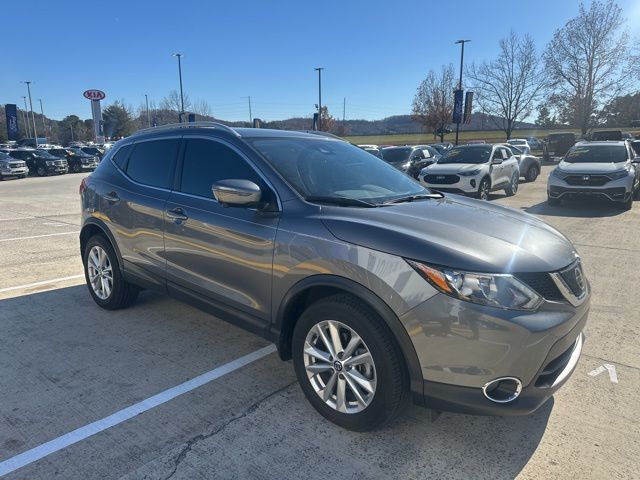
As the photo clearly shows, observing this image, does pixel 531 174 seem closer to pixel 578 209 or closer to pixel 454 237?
pixel 578 209

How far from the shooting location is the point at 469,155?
14422mm

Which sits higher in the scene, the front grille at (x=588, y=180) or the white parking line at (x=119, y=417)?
the front grille at (x=588, y=180)

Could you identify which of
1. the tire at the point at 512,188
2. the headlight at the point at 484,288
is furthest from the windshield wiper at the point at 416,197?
the tire at the point at 512,188

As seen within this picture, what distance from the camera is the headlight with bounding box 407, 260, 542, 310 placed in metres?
2.27

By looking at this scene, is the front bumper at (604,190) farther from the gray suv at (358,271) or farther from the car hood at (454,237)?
the car hood at (454,237)

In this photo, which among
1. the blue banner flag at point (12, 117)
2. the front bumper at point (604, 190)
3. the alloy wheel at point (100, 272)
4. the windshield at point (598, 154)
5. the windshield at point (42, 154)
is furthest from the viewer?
the blue banner flag at point (12, 117)

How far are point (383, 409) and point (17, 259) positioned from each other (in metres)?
6.64

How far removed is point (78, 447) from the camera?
8.64 ft

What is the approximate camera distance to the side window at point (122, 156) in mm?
4582

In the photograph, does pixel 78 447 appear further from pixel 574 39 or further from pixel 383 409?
pixel 574 39

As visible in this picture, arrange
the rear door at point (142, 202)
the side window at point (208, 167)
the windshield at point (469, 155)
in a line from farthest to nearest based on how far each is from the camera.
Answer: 1. the windshield at point (469, 155)
2. the rear door at point (142, 202)
3. the side window at point (208, 167)

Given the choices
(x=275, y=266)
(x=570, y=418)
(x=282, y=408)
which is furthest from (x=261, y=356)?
(x=570, y=418)

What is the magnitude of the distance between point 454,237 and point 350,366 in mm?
943

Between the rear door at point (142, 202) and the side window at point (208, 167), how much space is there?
8.4 inches
